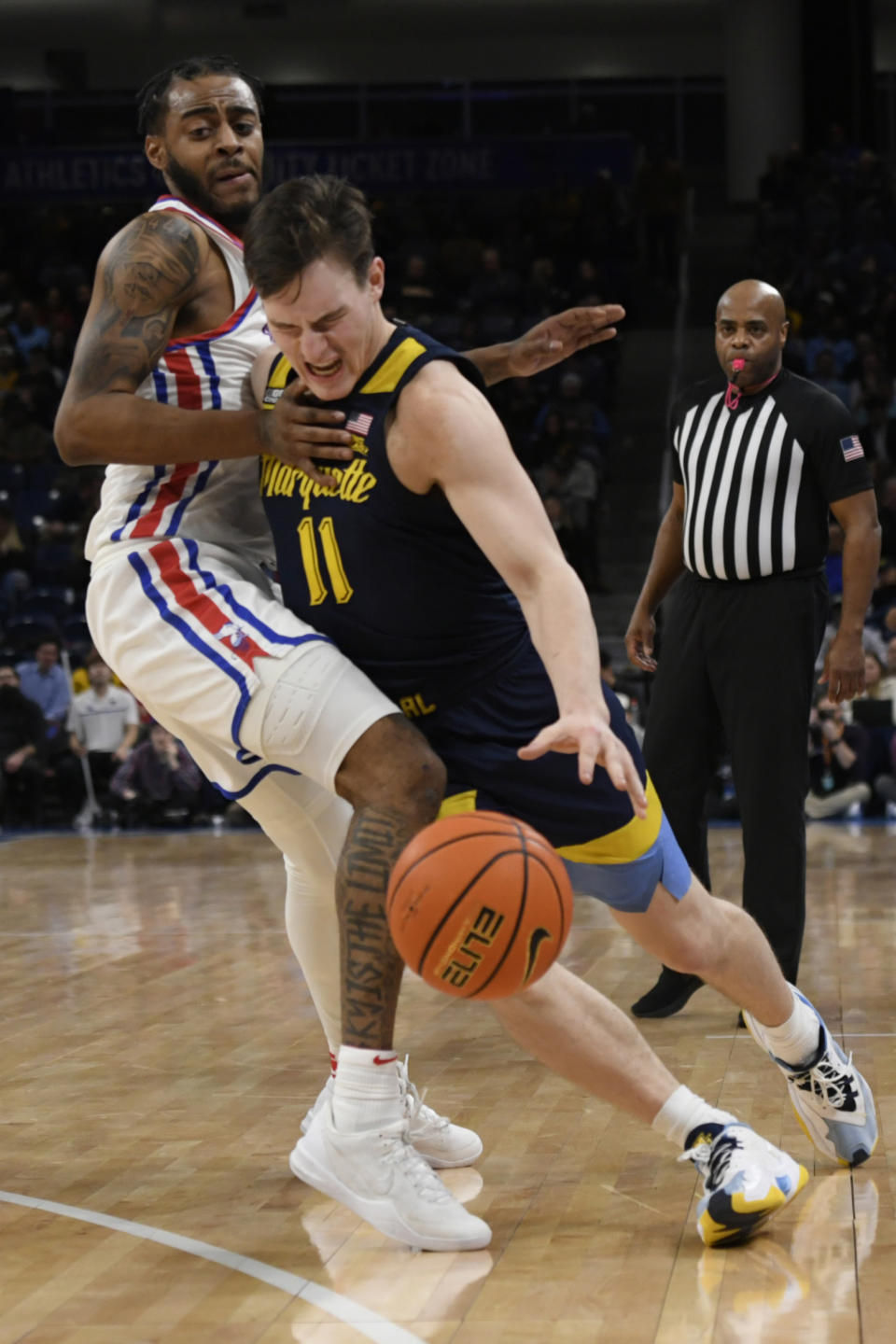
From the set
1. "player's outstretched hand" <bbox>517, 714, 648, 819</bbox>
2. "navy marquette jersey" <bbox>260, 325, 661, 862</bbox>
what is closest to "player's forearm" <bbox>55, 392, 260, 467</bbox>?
"navy marquette jersey" <bbox>260, 325, 661, 862</bbox>

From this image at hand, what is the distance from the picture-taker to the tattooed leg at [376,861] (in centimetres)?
285

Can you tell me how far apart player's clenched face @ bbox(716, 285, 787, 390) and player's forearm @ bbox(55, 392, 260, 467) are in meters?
2.22

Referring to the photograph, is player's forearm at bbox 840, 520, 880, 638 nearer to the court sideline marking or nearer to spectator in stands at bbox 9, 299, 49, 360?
the court sideline marking

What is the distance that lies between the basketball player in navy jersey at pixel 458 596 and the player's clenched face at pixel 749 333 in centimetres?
213

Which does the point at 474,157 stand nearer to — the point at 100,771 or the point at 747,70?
the point at 747,70

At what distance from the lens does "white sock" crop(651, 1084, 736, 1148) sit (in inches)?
119

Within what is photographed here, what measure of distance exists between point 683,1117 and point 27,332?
1683 centimetres

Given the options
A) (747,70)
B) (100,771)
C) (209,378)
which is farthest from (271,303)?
(747,70)

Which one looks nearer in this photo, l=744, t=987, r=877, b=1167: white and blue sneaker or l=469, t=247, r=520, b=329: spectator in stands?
l=744, t=987, r=877, b=1167: white and blue sneaker

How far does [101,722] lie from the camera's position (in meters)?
12.6

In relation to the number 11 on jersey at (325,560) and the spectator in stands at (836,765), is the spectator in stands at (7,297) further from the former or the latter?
the number 11 on jersey at (325,560)

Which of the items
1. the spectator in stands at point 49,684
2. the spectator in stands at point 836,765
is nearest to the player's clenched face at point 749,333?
the spectator in stands at point 836,765

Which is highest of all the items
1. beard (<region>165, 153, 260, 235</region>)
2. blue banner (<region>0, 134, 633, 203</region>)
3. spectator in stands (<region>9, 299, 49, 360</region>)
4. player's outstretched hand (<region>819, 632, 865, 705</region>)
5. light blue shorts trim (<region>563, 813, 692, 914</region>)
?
blue banner (<region>0, 134, 633, 203</region>)

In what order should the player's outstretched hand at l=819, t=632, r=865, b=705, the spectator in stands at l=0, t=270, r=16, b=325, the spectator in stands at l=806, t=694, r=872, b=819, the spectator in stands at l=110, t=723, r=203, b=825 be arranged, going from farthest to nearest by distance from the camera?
the spectator in stands at l=0, t=270, r=16, b=325 → the spectator in stands at l=110, t=723, r=203, b=825 → the spectator in stands at l=806, t=694, r=872, b=819 → the player's outstretched hand at l=819, t=632, r=865, b=705
